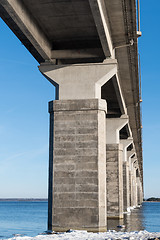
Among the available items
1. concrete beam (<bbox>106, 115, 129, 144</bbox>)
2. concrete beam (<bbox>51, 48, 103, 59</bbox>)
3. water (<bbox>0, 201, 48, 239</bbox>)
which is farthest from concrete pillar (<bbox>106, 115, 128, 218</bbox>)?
concrete beam (<bbox>51, 48, 103, 59</bbox>)

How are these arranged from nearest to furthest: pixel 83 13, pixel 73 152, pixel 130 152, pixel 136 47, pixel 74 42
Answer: pixel 83 13 < pixel 73 152 < pixel 74 42 < pixel 136 47 < pixel 130 152

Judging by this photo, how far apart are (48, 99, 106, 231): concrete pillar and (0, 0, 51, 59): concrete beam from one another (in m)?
2.96

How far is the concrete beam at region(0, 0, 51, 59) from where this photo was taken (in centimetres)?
1619

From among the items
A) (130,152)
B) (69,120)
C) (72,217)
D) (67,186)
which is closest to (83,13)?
(69,120)

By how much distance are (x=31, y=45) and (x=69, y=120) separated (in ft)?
14.0

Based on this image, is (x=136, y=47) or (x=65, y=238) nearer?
(x=65, y=238)

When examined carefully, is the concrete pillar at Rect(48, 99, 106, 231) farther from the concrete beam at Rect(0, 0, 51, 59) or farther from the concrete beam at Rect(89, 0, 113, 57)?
the concrete beam at Rect(0, 0, 51, 59)

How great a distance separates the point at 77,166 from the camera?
20125 millimetres

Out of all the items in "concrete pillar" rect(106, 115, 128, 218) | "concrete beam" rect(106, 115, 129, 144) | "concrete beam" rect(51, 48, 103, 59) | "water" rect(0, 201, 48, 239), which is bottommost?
"water" rect(0, 201, 48, 239)

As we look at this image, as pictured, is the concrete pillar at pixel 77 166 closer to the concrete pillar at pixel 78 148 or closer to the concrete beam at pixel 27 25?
the concrete pillar at pixel 78 148

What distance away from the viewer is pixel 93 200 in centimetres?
1967

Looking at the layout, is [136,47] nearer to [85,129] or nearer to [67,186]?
[85,129]

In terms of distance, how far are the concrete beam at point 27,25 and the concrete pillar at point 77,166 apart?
296 cm

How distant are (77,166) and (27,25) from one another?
7194 millimetres
